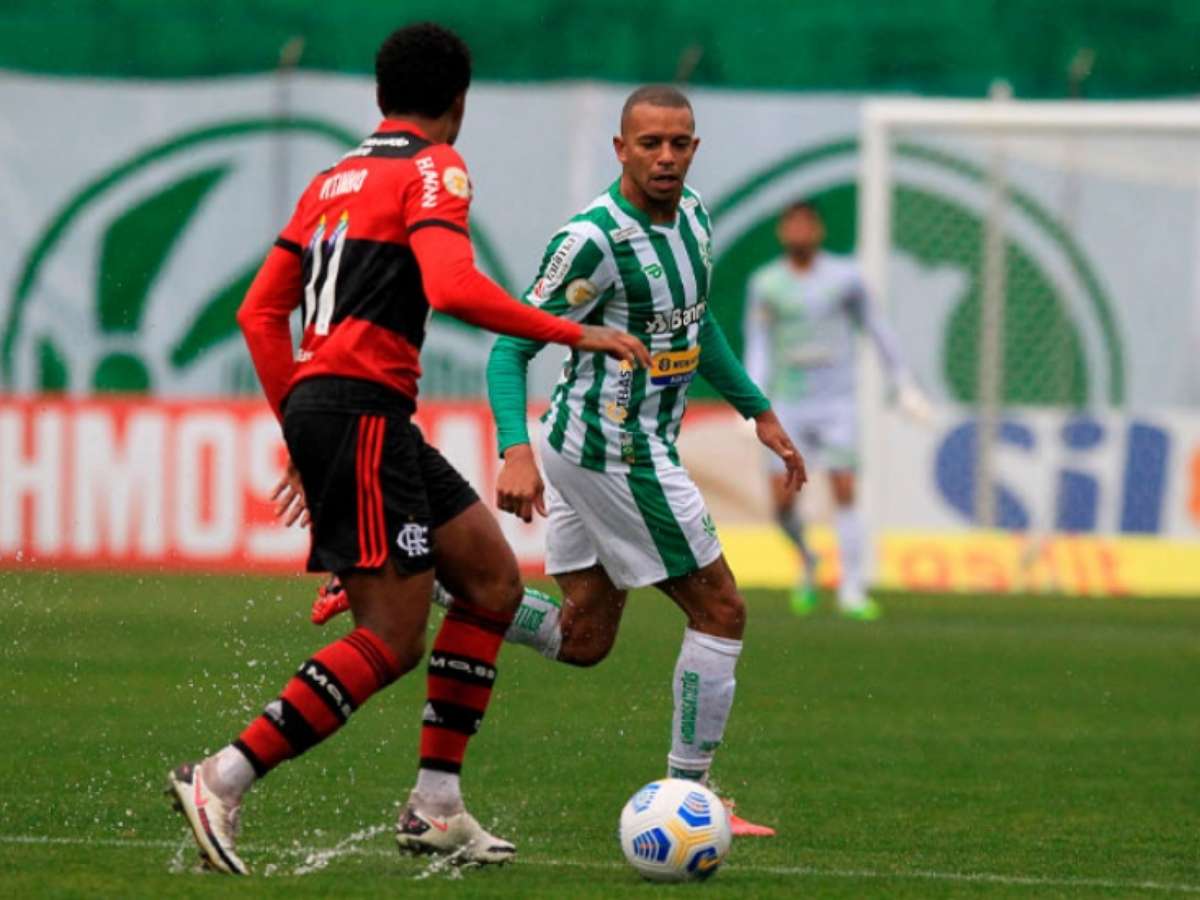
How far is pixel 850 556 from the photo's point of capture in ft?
46.5

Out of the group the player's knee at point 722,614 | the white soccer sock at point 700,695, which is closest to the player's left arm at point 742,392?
the player's knee at point 722,614

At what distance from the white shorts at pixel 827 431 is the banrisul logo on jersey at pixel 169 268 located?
2.91 m

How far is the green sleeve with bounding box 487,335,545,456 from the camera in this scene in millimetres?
6441

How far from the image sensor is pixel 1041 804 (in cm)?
761

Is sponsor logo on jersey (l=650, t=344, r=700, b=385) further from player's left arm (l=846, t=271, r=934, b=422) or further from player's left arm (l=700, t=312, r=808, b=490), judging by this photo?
player's left arm (l=846, t=271, r=934, b=422)

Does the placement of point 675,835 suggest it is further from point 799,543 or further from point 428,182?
point 799,543

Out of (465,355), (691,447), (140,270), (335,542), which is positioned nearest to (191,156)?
(140,270)

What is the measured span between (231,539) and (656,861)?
10304 mm

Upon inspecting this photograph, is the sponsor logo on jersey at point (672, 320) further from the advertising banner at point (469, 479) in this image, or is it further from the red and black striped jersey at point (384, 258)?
the advertising banner at point (469, 479)

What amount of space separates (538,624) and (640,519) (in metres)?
0.45

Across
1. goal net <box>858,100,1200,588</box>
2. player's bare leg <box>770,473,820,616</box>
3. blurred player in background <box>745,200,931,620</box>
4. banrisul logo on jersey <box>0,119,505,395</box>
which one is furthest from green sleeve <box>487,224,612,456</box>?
banrisul logo on jersey <box>0,119,505,395</box>

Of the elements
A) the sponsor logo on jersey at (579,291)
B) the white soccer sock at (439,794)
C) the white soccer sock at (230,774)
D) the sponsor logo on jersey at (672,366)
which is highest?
the sponsor logo on jersey at (579,291)

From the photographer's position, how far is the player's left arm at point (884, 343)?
13711mm

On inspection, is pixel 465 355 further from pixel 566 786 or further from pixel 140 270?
pixel 566 786
